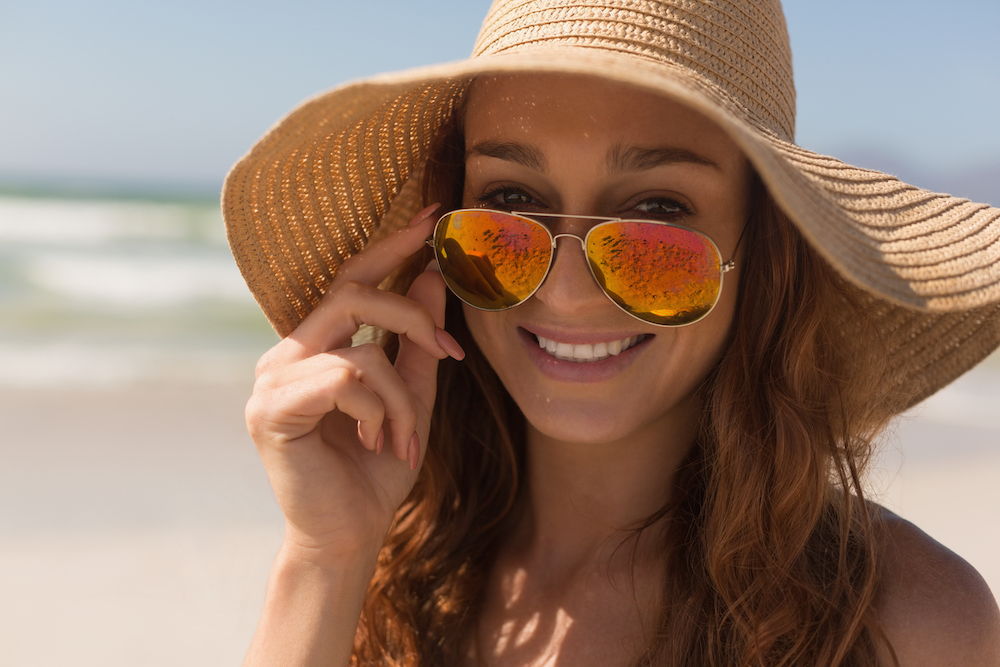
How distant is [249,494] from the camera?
15.3 ft

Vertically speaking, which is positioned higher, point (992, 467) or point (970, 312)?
point (970, 312)

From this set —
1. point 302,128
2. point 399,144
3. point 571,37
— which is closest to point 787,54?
point 571,37

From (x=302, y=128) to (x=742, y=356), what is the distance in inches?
40.6

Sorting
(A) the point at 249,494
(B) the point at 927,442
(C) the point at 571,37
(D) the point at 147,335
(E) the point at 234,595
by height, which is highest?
(C) the point at 571,37

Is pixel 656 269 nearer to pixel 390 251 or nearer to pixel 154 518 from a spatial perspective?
pixel 390 251

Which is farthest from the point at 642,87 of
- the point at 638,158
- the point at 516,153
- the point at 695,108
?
the point at 516,153

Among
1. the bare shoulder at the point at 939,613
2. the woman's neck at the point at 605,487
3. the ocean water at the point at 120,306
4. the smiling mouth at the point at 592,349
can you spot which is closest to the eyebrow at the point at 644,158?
the smiling mouth at the point at 592,349

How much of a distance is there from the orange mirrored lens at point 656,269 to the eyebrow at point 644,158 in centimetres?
12

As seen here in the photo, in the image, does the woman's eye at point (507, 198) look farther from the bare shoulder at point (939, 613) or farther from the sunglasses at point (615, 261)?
the bare shoulder at point (939, 613)

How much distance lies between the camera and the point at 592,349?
1.72 metres

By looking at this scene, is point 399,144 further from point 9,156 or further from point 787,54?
point 9,156

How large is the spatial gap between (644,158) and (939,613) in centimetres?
102

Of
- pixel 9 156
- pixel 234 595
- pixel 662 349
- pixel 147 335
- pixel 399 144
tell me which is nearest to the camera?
pixel 662 349

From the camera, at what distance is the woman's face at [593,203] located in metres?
1.51
